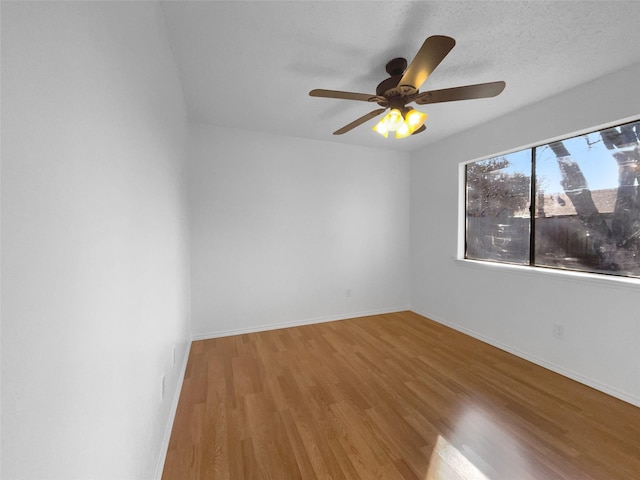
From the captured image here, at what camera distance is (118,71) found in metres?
0.93

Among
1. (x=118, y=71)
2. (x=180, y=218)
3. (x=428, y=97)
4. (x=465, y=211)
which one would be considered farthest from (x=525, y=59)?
(x=180, y=218)

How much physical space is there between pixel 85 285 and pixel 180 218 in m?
1.79

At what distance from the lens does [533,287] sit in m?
2.60

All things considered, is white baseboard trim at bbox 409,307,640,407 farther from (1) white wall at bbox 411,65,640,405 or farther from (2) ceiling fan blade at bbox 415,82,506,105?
(2) ceiling fan blade at bbox 415,82,506,105

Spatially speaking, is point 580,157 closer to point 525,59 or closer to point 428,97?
point 525,59

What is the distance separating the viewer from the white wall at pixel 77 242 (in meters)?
0.45

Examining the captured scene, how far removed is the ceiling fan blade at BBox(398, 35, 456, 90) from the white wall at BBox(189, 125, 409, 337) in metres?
2.09

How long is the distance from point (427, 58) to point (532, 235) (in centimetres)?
240

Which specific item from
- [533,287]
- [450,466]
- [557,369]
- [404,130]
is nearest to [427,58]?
[404,130]

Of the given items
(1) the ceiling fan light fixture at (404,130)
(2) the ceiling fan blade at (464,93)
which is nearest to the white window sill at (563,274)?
(2) the ceiling fan blade at (464,93)

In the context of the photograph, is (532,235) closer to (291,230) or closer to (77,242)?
(291,230)

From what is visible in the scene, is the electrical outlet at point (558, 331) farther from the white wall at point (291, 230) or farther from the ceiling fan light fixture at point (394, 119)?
the ceiling fan light fixture at point (394, 119)

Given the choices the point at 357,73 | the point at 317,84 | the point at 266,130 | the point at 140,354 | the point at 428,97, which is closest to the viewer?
the point at 140,354

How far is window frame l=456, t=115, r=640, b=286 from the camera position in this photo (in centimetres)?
213
